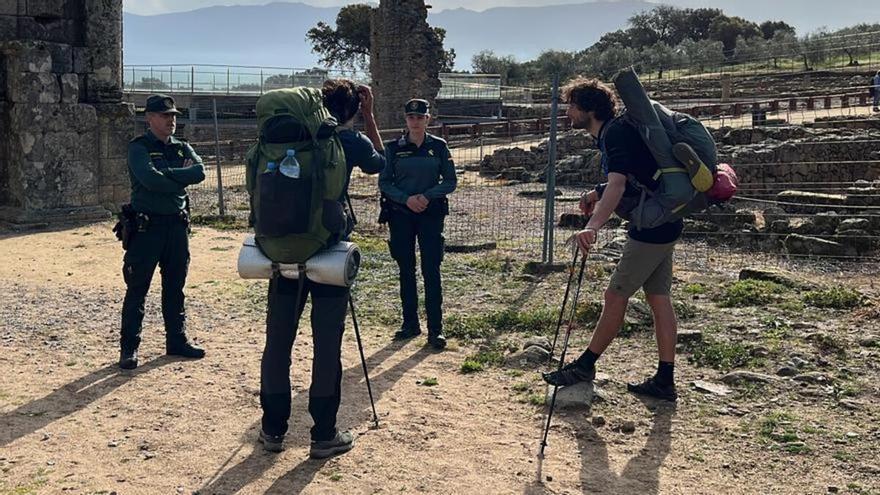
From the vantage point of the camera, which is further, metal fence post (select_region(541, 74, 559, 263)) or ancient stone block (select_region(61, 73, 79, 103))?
ancient stone block (select_region(61, 73, 79, 103))

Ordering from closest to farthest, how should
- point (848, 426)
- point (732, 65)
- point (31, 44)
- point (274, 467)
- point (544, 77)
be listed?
1. point (274, 467)
2. point (848, 426)
3. point (31, 44)
4. point (732, 65)
5. point (544, 77)

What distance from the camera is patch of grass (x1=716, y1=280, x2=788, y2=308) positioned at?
8.11 m

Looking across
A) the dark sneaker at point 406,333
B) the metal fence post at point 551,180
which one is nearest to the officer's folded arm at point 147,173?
the dark sneaker at point 406,333

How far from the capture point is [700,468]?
4875mm

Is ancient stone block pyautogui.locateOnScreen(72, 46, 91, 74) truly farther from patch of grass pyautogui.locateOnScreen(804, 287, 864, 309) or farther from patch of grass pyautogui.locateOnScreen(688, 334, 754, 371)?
patch of grass pyautogui.locateOnScreen(804, 287, 864, 309)

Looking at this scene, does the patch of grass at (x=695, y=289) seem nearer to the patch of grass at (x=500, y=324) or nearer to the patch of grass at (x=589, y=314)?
the patch of grass at (x=589, y=314)

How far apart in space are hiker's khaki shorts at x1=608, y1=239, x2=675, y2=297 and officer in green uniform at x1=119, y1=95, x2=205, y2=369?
3.22 m

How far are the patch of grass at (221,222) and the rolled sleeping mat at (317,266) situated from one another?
9236mm

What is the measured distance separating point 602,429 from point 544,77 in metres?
45.7

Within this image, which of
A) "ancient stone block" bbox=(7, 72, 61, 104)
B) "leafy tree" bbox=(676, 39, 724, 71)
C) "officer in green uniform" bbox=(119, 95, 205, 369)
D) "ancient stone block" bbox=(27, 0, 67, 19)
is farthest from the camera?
"leafy tree" bbox=(676, 39, 724, 71)

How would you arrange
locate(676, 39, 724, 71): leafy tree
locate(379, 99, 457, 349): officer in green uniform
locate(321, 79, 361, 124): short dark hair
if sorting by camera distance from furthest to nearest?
locate(676, 39, 724, 71): leafy tree
locate(379, 99, 457, 349): officer in green uniform
locate(321, 79, 361, 124): short dark hair

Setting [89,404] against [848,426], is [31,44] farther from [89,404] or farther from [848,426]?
[848,426]

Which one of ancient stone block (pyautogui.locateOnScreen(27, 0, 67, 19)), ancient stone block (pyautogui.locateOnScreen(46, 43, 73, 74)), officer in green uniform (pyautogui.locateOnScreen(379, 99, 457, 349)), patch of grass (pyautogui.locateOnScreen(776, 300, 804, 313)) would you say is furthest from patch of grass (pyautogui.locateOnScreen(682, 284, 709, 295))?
ancient stone block (pyautogui.locateOnScreen(27, 0, 67, 19))

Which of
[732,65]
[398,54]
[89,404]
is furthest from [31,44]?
[732,65]
